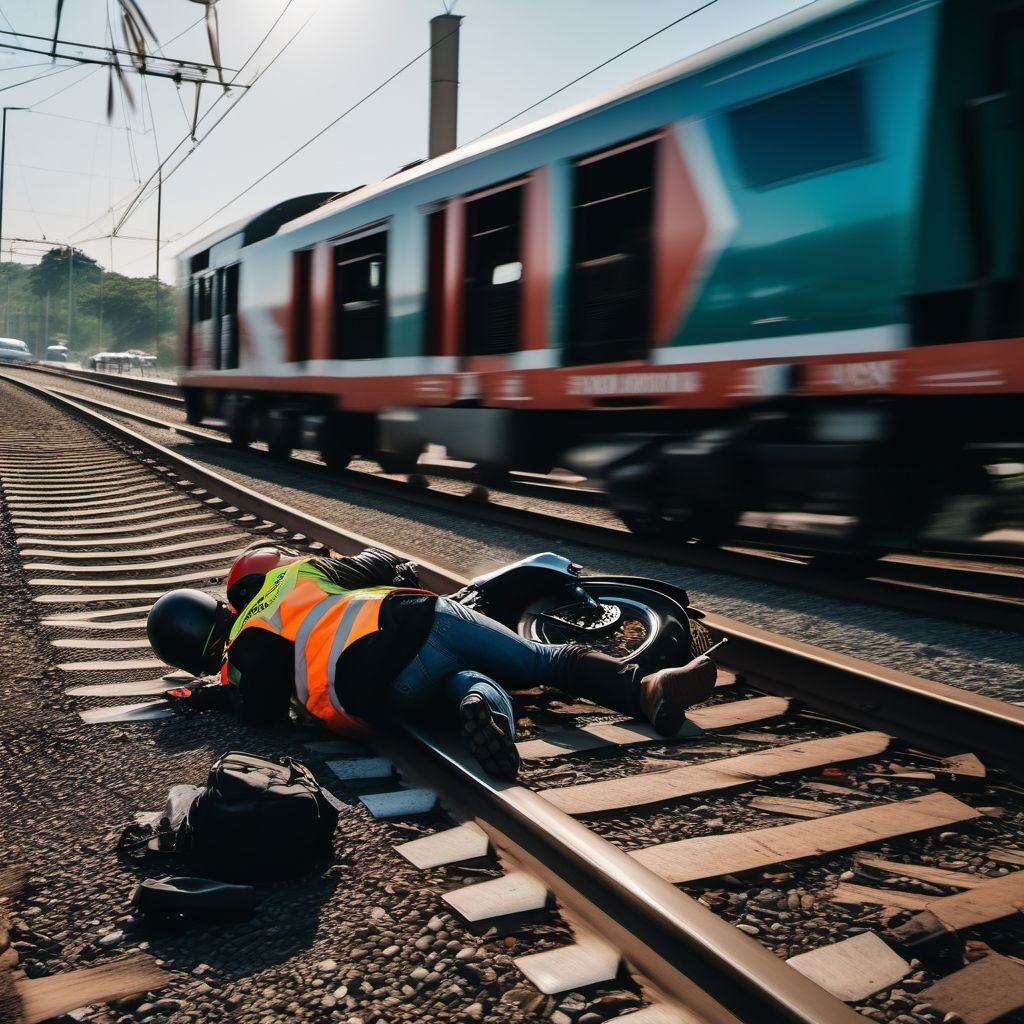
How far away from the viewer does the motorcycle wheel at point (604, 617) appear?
13.0 feet

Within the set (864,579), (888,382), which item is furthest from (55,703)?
(864,579)

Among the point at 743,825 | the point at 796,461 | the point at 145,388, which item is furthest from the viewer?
the point at 145,388

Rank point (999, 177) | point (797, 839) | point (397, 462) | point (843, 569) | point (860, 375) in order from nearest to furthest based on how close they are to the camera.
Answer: point (797, 839)
point (999, 177)
point (860, 375)
point (843, 569)
point (397, 462)

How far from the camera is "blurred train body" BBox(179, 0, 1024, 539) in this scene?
5109mm

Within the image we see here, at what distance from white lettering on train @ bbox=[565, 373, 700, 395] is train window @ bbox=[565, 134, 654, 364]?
0.15 m

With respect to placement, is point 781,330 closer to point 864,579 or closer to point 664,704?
point 864,579

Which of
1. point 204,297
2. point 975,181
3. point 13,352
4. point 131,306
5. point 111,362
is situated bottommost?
point 975,181

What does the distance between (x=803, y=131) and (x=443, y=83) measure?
18.3 metres

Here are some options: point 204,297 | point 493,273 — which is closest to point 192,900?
point 493,273

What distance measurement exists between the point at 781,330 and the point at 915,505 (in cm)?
122

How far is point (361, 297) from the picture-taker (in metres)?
10.7

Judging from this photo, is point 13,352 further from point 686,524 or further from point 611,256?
point 686,524

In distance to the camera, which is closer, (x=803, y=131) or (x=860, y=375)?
(x=860, y=375)

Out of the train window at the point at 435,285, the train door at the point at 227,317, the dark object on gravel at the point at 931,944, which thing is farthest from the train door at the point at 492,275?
the train door at the point at 227,317
